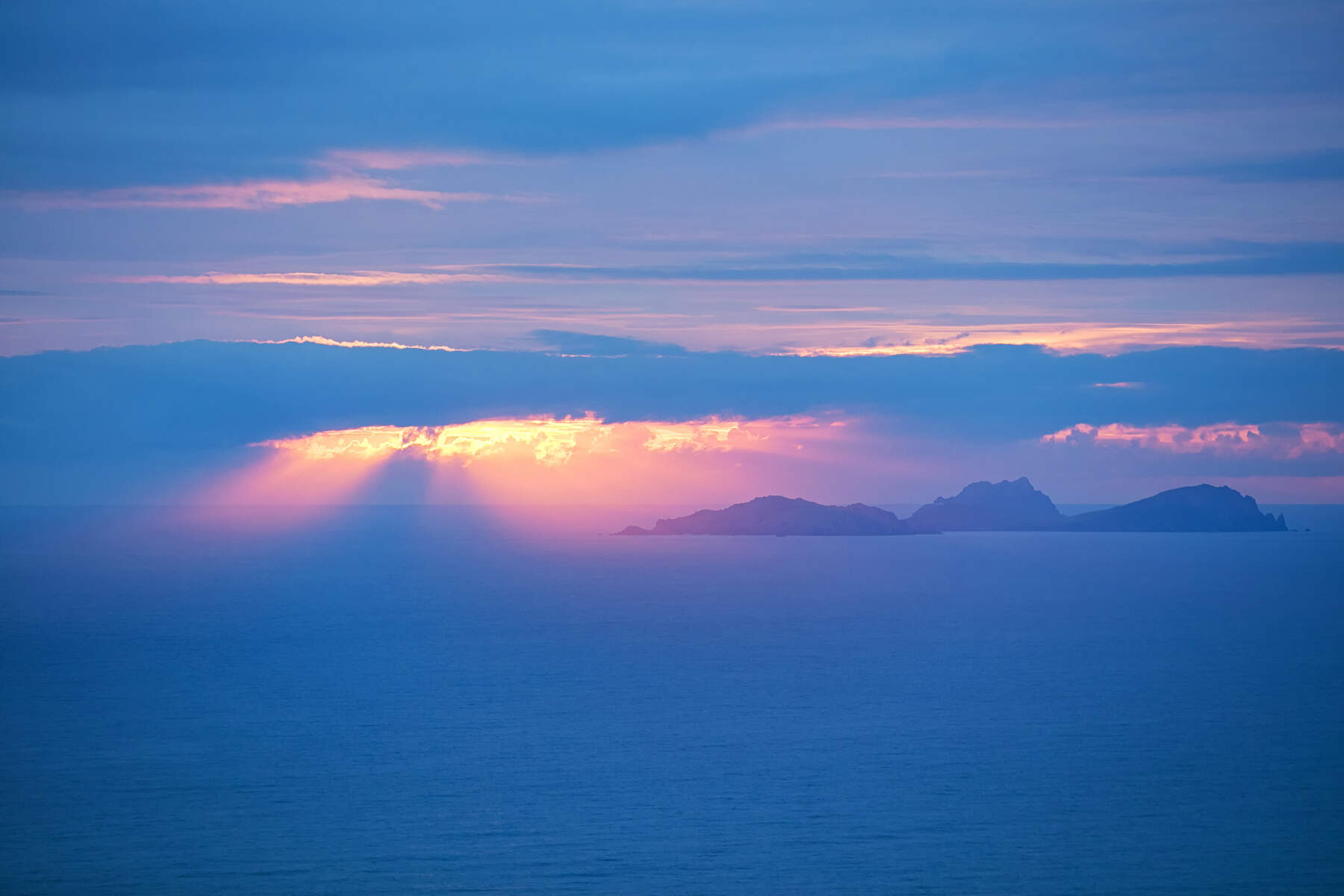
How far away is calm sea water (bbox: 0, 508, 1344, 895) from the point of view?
3023 centimetres

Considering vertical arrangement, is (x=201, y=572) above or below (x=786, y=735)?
above

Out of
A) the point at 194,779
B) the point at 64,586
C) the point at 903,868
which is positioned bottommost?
the point at 903,868

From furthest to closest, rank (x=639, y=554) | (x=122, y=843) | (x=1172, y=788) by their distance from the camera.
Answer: (x=639, y=554)
(x=1172, y=788)
(x=122, y=843)

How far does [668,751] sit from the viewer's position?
41250 millimetres

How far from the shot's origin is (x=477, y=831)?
32656mm

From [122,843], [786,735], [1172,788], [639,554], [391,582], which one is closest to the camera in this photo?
[122,843]

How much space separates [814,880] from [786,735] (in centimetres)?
1458

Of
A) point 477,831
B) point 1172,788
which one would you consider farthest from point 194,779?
point 1172,788

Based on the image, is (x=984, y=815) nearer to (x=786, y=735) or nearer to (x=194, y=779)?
(x=786, y=735)

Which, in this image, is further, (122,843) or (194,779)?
(194,779)

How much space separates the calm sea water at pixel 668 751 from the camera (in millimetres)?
30234

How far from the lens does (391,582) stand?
12369 cm

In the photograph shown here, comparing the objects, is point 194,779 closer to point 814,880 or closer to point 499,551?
point 814,880

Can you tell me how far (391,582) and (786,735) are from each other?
87.3m
